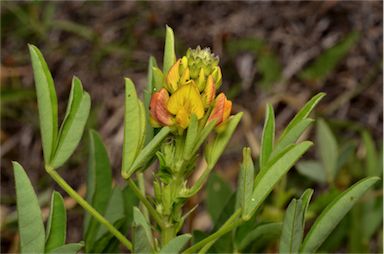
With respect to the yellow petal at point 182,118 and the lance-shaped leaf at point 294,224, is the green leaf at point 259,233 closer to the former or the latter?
the lance-shaped leaf at point 294,224

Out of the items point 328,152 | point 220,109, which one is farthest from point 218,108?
point 328,152

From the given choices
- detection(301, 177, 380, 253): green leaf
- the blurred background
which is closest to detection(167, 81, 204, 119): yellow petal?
detection(301, 177, 380, 253): green leaf

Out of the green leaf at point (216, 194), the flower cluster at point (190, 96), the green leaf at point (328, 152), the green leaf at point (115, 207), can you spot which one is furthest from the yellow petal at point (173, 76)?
the green leaf at point (328, 152)

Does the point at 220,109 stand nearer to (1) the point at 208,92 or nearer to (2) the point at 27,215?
(1) the point at 208,92

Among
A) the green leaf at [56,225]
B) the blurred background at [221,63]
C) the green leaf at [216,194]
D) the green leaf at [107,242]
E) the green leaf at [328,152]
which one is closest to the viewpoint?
the green leaf at [56,225]

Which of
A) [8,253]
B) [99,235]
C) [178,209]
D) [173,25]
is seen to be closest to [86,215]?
[99,235]

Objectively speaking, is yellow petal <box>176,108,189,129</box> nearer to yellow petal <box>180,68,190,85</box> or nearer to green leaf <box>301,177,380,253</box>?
yellow petal <box>180,68,190,85</box>
